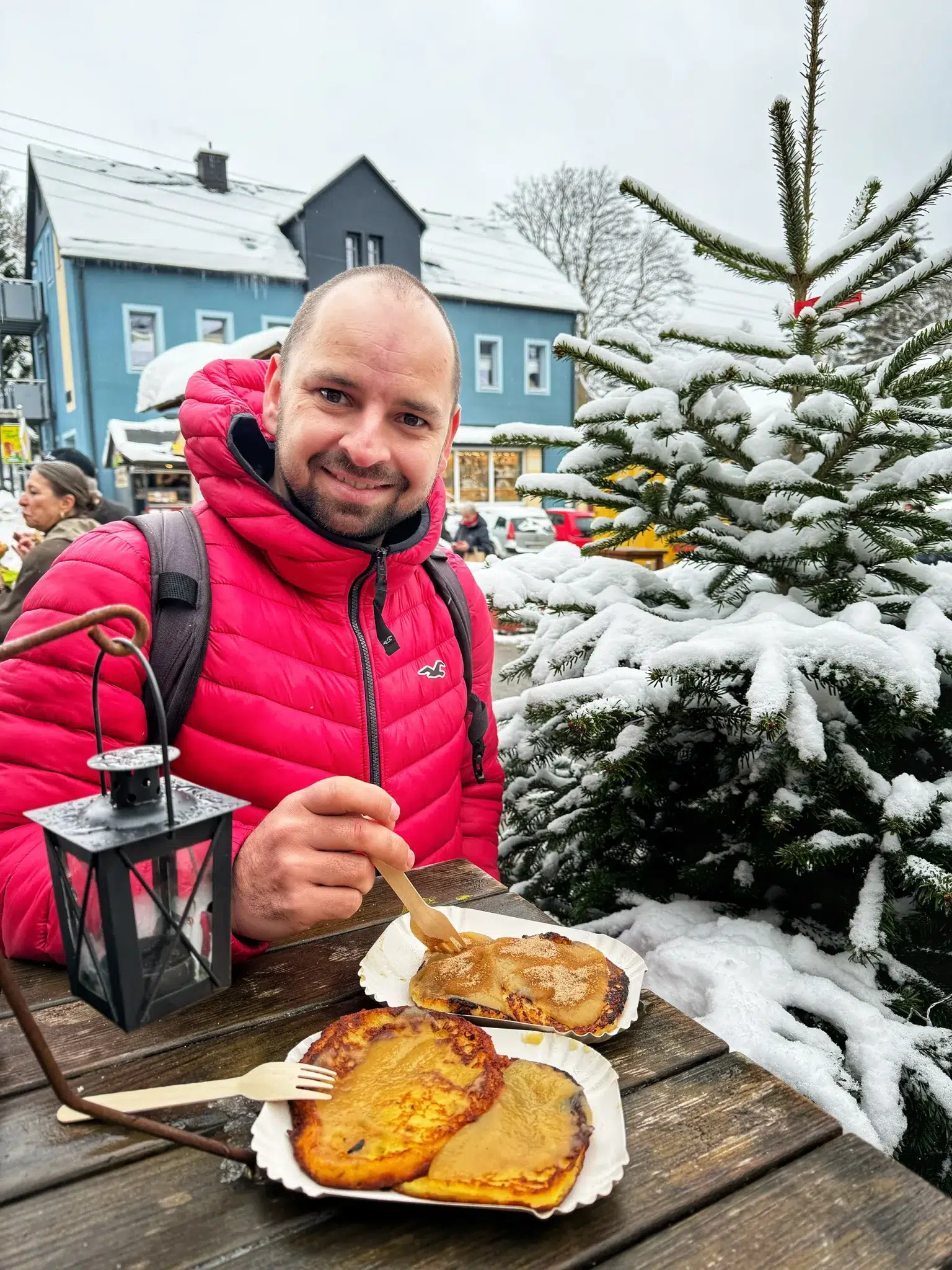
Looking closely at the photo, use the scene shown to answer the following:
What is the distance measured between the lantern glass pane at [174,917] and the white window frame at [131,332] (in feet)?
72.2

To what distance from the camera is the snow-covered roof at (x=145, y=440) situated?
665 inches

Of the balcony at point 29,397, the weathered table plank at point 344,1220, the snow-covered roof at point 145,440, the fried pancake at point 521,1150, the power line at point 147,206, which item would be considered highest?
the power line at point 147,206

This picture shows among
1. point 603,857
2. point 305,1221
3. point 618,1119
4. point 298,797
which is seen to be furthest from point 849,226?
point 305,1221

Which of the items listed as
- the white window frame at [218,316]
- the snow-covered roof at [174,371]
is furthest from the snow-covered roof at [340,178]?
the snow-covered roof at [174,371]

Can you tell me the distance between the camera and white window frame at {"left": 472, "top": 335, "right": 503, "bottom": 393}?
947 inches

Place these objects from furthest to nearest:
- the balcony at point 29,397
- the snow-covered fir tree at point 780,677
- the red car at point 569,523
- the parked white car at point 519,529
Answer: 1. the balcony at point 29,397
2. the parked white car at point 519,529
3. the red car at point 569,523
4. the snow-covered fir tree at point 780,677

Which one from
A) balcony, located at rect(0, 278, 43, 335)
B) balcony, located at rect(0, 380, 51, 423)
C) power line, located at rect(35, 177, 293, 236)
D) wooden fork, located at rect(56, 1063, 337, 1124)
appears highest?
power line, located at rect(35, 177, 293, 236)

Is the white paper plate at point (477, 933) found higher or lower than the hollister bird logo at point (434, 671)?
lower

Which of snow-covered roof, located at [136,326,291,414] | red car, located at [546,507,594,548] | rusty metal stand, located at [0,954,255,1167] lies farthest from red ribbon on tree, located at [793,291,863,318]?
red car, located at [546,507,594,548]

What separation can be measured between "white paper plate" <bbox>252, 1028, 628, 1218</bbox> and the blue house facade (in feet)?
68.5

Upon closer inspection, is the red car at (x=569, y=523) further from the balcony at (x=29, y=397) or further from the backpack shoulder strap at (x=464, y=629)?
the balcony at (x=29, y=397)

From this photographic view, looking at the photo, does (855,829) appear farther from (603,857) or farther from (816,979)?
(603,857)

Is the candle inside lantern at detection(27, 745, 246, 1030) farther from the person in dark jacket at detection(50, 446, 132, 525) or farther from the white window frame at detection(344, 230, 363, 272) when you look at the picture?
the white window frame at detection(344, 230, 363, 272)

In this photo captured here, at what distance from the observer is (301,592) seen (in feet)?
5.72
